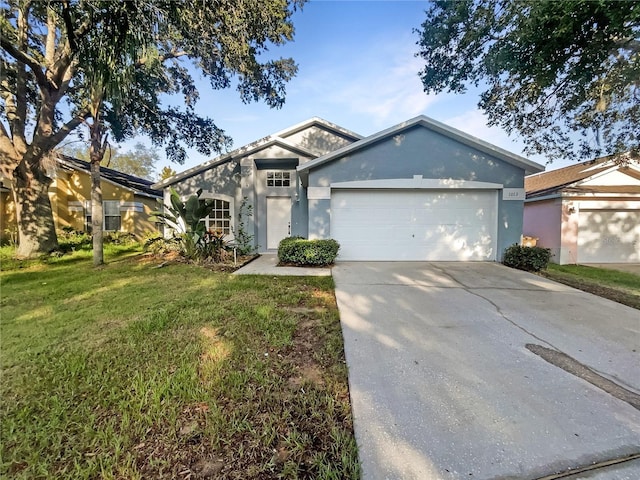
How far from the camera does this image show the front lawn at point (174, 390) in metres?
1.95

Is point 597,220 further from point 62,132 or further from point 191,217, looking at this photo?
point 62,132

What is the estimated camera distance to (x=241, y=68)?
8562 millimetres

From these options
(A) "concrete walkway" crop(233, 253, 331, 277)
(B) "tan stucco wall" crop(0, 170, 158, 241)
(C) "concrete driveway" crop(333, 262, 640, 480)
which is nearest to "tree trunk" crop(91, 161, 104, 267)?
(A) "concrete walkway" crop(233, 253, 331, 277)

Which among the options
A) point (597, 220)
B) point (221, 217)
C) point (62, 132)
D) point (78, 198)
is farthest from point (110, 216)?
point (597, 220)

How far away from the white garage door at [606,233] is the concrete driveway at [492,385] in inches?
307

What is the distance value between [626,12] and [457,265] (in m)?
6.22

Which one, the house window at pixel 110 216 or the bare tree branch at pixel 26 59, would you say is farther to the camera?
the house window at pixel 110 216

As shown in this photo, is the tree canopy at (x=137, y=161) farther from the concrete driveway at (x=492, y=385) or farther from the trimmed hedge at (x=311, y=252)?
the concrete driveway at (x=492, y=385)

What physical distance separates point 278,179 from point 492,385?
10.7 meters

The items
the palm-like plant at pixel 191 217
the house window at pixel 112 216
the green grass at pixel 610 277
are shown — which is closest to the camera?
the green grass at pixel 610 277

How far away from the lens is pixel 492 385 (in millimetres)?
2820

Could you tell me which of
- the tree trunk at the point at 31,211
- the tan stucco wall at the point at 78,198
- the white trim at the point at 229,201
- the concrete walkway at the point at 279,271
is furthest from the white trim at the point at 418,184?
the tan stucco wall at the point at 78,198

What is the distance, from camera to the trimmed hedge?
8.55 meters

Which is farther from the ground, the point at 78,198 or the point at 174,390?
the point at 78,198
